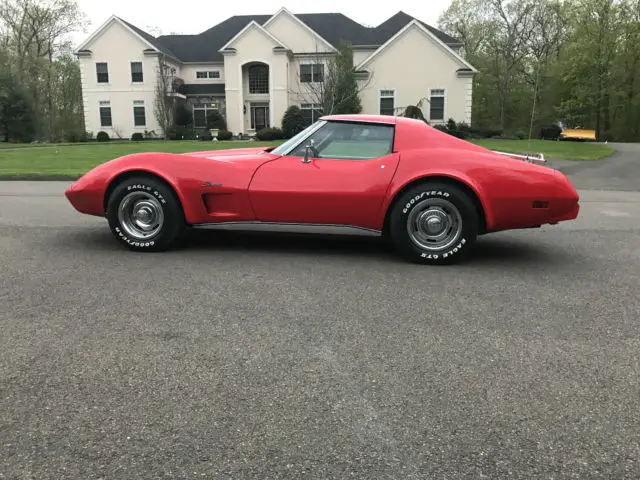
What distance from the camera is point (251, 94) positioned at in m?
43.4

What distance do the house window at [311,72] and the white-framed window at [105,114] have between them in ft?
49.1

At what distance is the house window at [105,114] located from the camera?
A: 43625 mm

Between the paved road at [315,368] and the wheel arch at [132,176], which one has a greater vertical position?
the wheel arch at [132,176]

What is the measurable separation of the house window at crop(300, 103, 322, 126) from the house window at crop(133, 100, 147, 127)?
1210 centimetres

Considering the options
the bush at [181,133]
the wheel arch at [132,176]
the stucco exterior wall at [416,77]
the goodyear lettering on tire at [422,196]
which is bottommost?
the goodyear lettering on tire at [422,196]

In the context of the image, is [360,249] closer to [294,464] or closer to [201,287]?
[201,287]

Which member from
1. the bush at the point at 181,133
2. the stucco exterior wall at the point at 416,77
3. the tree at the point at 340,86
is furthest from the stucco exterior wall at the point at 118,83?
the stucco exterior wall at the point at 416,77

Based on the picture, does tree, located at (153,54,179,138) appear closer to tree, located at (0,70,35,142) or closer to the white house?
the white house

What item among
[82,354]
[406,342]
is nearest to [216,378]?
[82,354]

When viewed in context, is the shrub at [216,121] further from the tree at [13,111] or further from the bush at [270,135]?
the tree at [13,111]

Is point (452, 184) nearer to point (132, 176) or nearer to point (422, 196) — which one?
point (422, 196)

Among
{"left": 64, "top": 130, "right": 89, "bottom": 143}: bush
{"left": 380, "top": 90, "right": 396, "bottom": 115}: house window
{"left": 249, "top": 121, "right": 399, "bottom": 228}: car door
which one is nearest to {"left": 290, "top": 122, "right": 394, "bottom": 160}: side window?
{"left": 249, "top": 121, "right": 399, "bottom": 228}: car door

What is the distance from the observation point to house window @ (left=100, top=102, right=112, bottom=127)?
4362cm

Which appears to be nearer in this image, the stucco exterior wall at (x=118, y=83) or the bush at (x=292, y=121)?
the bush at (x=292, y=121)
